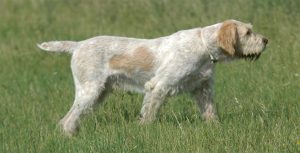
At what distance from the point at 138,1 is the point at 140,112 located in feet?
22.4

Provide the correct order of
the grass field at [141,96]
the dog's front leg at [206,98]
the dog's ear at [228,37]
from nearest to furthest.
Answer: the grass field at [141,96] → the dog's ear at [228,37] → the dog's front leg at [206,98]

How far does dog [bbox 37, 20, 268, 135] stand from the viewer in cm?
845

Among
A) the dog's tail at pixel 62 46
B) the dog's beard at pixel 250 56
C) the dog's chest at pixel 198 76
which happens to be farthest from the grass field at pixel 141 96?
the dog's tail at pixel 62 46

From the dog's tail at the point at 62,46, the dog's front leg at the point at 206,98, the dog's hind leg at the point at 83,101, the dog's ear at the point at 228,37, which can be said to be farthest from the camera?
the dog's tail at the point at 62,46

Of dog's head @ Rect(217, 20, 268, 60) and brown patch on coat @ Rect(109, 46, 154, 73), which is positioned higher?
dog's head @ Rect(217, 20, 268, 60)

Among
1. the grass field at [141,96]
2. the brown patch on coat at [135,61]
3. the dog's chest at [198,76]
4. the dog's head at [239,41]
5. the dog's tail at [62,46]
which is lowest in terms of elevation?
the grass field at [141,96]

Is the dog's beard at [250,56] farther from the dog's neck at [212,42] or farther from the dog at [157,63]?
the dog's neck at [212,42]

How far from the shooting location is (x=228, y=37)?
332 inches

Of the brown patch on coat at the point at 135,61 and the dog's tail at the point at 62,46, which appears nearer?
the brown patch on coat at the point at 135,61

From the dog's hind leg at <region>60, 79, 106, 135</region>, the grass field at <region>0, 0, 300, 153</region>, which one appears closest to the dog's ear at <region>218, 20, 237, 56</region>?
the grass field at <region>0, 0, 300, 153</region>

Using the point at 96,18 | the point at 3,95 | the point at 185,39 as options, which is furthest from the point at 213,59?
the point at 96,18

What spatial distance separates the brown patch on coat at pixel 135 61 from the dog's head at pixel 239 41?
31.5 inches

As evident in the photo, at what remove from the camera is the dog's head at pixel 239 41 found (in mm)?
8430

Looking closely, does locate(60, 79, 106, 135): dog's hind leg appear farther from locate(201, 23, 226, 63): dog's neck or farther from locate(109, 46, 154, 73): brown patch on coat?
locate(201, 23, 226, 63): dog's neck
